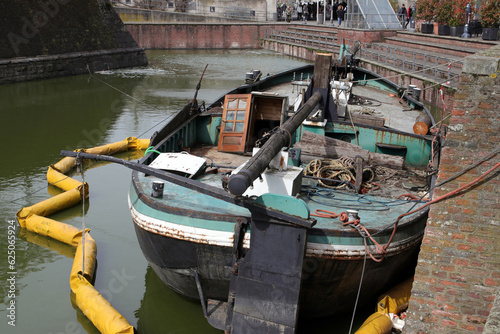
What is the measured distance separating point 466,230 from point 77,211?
320 inches

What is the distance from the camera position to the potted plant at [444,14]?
30.9 m

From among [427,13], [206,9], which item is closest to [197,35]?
[206,9]

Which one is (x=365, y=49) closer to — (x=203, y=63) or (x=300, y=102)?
(x=203, y=63)

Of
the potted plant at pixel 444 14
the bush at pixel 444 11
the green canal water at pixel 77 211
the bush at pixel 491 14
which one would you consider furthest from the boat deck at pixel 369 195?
the bush at pixel 444 11

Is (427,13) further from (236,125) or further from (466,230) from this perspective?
(466,230)

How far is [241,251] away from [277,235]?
58cm

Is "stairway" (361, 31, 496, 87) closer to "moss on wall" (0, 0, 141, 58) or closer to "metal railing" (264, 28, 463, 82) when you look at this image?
"metal railing" (264, 28, 463, 82)

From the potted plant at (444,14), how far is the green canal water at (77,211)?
1326cm

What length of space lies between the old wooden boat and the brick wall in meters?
0.79

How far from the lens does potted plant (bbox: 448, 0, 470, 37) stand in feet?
98.6

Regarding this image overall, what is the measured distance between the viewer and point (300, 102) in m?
12.1

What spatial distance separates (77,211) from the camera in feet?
37.3

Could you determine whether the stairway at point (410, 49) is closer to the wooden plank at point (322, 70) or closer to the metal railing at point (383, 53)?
the metal railing at point (383, 53)

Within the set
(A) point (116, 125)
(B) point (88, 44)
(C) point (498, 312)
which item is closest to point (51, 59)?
(B) point (88, 44)
